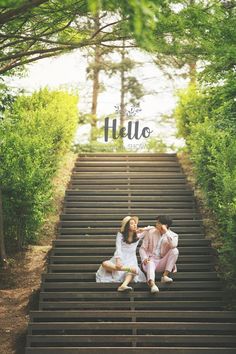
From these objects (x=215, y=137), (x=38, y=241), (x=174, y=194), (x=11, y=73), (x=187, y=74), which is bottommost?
(x=38, y=241)

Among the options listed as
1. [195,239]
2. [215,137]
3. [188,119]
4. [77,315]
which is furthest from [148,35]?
[188,119]

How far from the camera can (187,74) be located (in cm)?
2520

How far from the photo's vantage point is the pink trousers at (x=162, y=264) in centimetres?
866

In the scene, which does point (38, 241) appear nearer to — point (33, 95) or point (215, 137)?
point (215, 137)

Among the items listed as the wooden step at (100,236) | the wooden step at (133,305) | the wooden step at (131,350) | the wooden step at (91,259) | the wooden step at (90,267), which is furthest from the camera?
the wooden step at (100,236)

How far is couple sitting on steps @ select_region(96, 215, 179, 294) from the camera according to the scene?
8812mm

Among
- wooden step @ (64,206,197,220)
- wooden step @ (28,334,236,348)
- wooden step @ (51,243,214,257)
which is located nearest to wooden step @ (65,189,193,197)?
wooden step @ (64,206,197,220)

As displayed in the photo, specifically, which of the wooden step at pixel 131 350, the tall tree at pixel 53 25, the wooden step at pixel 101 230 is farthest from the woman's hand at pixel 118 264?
the tall tree at pixel 53 25

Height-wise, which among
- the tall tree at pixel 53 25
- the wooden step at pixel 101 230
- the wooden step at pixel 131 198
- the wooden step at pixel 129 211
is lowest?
the wooden step at pixel 101 230

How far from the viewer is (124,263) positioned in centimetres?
895

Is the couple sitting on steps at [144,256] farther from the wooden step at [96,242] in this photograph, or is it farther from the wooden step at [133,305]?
the wooden step at [96,242]

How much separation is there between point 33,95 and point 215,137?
819 centimetres

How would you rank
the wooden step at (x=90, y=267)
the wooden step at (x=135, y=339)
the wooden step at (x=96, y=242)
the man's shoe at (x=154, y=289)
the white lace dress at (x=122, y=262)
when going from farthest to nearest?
the wooden step at (x=96, y=242) → the wooden step at (x=90, y=267) → the white lace dress at (x=122, y=262) → the man's shoe at (x=154, y=289) → the wooden step at (x=135, y=339)

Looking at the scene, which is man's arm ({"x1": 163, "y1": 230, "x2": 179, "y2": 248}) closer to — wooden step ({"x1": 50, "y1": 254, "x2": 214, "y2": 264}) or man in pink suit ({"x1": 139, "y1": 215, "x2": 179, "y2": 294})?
man in pink suit ({"x1": 139, "y1": 215, "x2": 179, "y2": 294})
